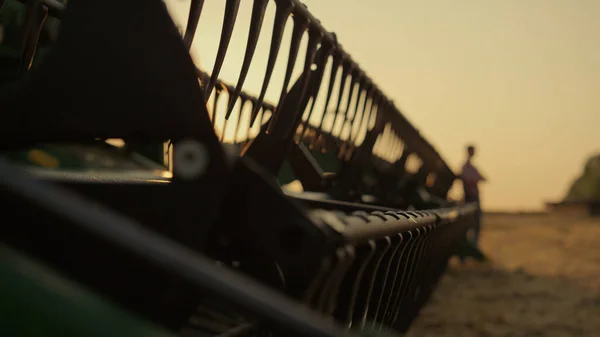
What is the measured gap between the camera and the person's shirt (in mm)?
10469

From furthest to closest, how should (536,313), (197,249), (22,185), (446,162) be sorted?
(446,162) → (536,313) → (197,249) → (22,185)

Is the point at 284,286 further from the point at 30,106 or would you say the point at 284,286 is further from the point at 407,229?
the point at 407,229

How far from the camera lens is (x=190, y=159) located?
1.50 metres

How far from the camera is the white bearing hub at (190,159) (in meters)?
1.49

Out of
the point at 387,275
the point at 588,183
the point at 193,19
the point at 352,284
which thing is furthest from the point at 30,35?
the point at 588,183

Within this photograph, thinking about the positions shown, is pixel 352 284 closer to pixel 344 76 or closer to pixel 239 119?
pixel 344 76

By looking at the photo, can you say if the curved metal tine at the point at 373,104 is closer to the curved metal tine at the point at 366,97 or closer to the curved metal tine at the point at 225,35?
the curved metal tine at the point at 366,97

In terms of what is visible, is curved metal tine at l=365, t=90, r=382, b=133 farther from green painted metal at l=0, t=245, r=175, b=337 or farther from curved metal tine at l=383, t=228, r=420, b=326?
green painted metal at l=0, t=245, r=175, b=337

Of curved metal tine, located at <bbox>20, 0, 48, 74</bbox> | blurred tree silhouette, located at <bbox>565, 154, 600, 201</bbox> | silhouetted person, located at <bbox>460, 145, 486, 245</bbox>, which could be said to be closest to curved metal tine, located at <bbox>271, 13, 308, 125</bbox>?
curved metal tine, located at <bbox>20, 0, 48, 74</bbox>

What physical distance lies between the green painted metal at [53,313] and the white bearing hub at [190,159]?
0.41 meters

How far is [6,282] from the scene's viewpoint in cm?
113

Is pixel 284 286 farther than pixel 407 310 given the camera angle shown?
No

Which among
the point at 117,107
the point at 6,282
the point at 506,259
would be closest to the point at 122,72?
the point at 117,107

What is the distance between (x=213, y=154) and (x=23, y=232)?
435 millimetres
